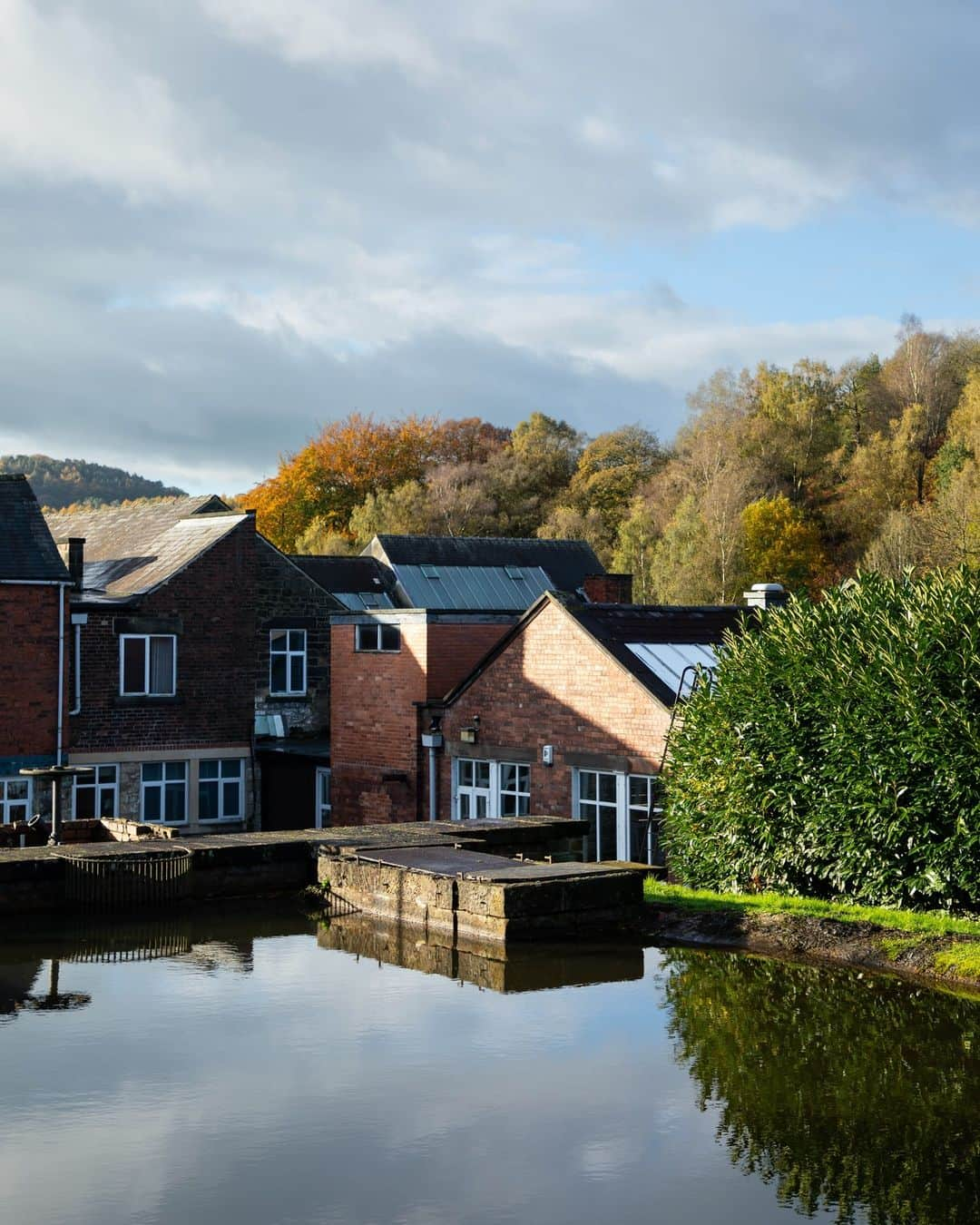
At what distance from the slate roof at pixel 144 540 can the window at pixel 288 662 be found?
116 inches

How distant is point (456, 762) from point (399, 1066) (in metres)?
16.0

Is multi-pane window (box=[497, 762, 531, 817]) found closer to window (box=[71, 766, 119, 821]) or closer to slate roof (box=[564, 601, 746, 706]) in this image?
slate roof (box=[564, 601, 746, 706])

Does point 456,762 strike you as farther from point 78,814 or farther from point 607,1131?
point 607,1131

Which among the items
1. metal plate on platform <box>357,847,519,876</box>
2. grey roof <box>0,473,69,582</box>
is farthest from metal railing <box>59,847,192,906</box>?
grey roof <box>0,473,69,582</box>

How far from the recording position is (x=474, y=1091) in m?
12.1

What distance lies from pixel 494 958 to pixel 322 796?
52.5 ft

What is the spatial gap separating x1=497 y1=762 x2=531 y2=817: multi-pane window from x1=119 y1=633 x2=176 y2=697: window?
9.55 m

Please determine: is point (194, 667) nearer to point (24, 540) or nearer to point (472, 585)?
point (24, 540)

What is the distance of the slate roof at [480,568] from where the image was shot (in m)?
51.6

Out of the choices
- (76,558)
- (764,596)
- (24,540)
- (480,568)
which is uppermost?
(480,568)

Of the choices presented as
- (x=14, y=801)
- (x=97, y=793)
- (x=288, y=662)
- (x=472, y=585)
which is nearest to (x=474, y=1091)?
(x=14, y=801)

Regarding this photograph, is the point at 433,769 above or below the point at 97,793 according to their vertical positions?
above

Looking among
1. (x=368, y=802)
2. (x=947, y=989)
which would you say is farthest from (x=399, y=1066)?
(x=368, y=802)

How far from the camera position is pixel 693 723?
20.7 meters
